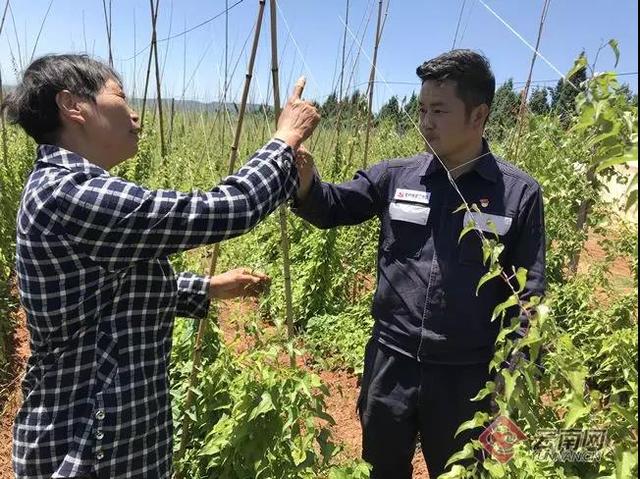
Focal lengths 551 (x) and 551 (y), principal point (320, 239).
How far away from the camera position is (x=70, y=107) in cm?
116

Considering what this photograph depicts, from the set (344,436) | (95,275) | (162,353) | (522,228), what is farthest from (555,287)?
(95,275)

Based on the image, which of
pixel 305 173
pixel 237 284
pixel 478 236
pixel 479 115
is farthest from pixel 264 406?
pixel 479 115

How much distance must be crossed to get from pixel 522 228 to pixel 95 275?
3.77 feet

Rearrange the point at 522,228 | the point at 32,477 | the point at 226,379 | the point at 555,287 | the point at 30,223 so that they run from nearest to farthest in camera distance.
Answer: the point at 30,223 < the point at 32,477 < the point at 522,228 < the point at 226,379 < the point at 555,287

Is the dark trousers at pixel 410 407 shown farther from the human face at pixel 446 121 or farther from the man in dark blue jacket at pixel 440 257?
the human face at pixel 446 121

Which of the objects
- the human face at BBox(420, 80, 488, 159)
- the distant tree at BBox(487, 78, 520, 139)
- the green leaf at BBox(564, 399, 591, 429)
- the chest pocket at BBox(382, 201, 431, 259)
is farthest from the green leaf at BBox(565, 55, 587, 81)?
the distant tree at BBox(487, 78, 520, 139)

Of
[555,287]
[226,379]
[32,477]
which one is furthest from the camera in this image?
[555,287]

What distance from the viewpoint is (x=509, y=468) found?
1115 millimetres

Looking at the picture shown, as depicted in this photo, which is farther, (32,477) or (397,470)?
(397,470)

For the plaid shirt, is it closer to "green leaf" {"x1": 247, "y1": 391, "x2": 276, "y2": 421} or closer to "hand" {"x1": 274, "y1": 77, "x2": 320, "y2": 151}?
"hand" {"x1": 274, "y1": 77, "x2": 320, "y2": 151}

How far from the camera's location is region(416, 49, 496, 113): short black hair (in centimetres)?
158

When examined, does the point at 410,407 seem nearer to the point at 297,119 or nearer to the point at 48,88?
the point at 297,119

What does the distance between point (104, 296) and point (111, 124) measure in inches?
14.6

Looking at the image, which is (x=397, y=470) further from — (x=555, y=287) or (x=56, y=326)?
(x=555, y=287)
